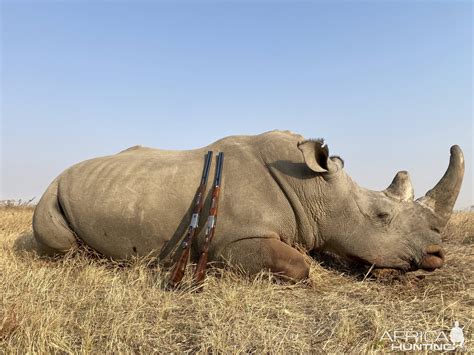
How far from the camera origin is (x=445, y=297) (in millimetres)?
3537

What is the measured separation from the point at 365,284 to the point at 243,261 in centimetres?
117

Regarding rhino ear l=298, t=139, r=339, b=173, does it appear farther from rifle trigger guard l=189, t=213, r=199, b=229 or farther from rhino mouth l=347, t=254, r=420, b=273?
rifle trigger guard l=189, t=213, r=199, b=229

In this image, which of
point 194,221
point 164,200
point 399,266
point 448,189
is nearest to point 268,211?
point 194,221

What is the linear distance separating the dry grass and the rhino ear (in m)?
1.00

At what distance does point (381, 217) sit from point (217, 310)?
235cm

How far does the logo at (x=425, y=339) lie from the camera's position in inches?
95.9

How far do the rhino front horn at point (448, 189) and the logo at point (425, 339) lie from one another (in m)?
2.03

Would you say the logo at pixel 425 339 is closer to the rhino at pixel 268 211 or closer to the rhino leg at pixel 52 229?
the rhino at pixel 268 211

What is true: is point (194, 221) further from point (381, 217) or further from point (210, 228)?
point (381, 217)

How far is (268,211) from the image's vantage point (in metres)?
4.42

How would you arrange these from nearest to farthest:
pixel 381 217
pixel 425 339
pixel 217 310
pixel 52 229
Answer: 1. pixel 425 339
2. pixel 217 310
3. pixel 381 217
4. pixel 52 229

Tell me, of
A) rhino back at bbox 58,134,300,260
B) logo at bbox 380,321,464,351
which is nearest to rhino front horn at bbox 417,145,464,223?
rhino back at bbox 58,134,300,260

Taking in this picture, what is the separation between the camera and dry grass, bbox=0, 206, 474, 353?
2.47m

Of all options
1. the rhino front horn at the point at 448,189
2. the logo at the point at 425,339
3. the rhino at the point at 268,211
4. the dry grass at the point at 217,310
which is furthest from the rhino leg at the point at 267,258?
the rhino front horn at the point at 448,189
